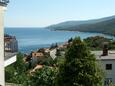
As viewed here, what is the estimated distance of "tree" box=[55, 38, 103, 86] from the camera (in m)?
12.9

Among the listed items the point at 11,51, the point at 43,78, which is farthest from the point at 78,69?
the point at 11,51

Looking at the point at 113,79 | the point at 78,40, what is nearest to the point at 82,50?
the point at 78,40

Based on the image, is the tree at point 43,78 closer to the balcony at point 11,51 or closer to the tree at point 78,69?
the tree at point 78,69

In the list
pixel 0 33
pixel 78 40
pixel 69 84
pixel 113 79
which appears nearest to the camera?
pixel 0 33

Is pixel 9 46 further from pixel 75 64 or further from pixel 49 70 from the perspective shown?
pixel 49 70

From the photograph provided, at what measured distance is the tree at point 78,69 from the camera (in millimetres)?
12883

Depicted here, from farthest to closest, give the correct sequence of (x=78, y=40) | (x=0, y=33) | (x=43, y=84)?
(x=43, y=84) < (x=78, y=40) < (x=0, y=33)

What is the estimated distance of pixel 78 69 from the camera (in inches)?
516

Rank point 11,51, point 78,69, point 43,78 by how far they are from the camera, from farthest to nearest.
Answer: point 43,78 < point 78,69 < point 11,51

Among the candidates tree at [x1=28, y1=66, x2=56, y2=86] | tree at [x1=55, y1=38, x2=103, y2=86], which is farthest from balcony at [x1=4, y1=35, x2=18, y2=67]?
tree at [x1=28, y1=66, x2=56, y2=86]

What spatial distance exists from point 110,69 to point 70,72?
63.2 ft

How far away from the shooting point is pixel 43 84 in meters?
16.7

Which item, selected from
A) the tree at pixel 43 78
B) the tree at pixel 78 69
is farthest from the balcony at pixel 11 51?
Answer: the tree at pixel 43 78

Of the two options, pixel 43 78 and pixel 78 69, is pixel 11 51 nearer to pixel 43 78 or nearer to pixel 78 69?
pixel 78 69
